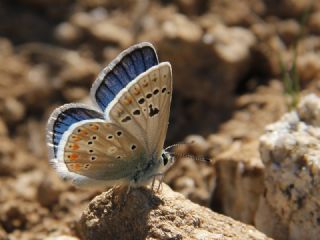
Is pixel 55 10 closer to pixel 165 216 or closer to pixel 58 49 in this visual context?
pixel 58 49

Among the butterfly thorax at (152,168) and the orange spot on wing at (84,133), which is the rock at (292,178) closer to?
the butterfly thorax at (152,168)

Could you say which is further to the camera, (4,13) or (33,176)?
(4,13)

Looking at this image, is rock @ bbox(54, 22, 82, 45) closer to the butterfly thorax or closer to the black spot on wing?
the butterfly thorax

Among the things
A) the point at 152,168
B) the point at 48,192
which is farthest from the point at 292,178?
the point at 48,192

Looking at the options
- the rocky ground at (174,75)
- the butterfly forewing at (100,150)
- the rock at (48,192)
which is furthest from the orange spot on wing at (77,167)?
the rock at (48,192)

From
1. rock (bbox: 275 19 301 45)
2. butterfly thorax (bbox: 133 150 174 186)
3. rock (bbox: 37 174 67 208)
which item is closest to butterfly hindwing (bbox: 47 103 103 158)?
butterfly thorax (bbox: 133 150 174 186)

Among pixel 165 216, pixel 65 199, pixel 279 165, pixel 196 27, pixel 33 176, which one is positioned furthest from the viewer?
pixel 196 27

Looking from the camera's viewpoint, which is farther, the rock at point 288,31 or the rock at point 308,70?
the rock at point 288,31

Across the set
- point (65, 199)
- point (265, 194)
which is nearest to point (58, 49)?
point (65, 199)
